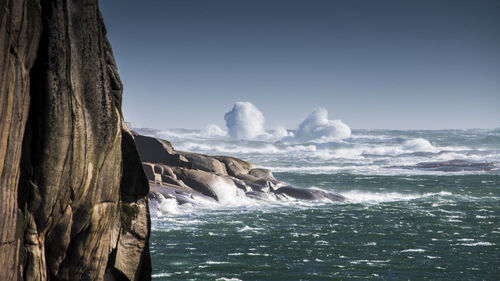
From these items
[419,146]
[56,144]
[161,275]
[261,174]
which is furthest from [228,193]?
[419,146]

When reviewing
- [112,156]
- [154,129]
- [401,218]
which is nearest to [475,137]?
[154,129]

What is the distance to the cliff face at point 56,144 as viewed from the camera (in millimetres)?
7051

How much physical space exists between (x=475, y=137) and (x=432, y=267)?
135481mm

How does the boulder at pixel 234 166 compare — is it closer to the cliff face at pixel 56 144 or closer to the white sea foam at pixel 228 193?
the white sea foam at pixel 228 193

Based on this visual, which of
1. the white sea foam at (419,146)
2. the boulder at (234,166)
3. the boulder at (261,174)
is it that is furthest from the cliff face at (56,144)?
the white sea foam at (419,146)

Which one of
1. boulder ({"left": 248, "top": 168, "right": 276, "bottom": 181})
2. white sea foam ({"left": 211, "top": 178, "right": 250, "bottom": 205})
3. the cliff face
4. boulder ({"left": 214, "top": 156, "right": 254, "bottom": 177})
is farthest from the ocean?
the cliff face

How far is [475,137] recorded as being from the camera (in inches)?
5689

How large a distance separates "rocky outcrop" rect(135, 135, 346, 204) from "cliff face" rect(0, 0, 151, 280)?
2458 centimetres

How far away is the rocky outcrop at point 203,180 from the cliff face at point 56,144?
24582mm

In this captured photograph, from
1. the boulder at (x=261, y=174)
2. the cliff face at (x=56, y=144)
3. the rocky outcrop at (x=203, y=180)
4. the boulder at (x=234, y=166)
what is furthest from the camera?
the boulder at (x=261, y=174)

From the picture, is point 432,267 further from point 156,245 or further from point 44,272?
point 44,272

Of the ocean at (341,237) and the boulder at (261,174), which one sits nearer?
the ocean at (341,237)

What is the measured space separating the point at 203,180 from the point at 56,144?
102ft

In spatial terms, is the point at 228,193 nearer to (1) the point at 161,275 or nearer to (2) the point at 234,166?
(2) the point at 234,166
